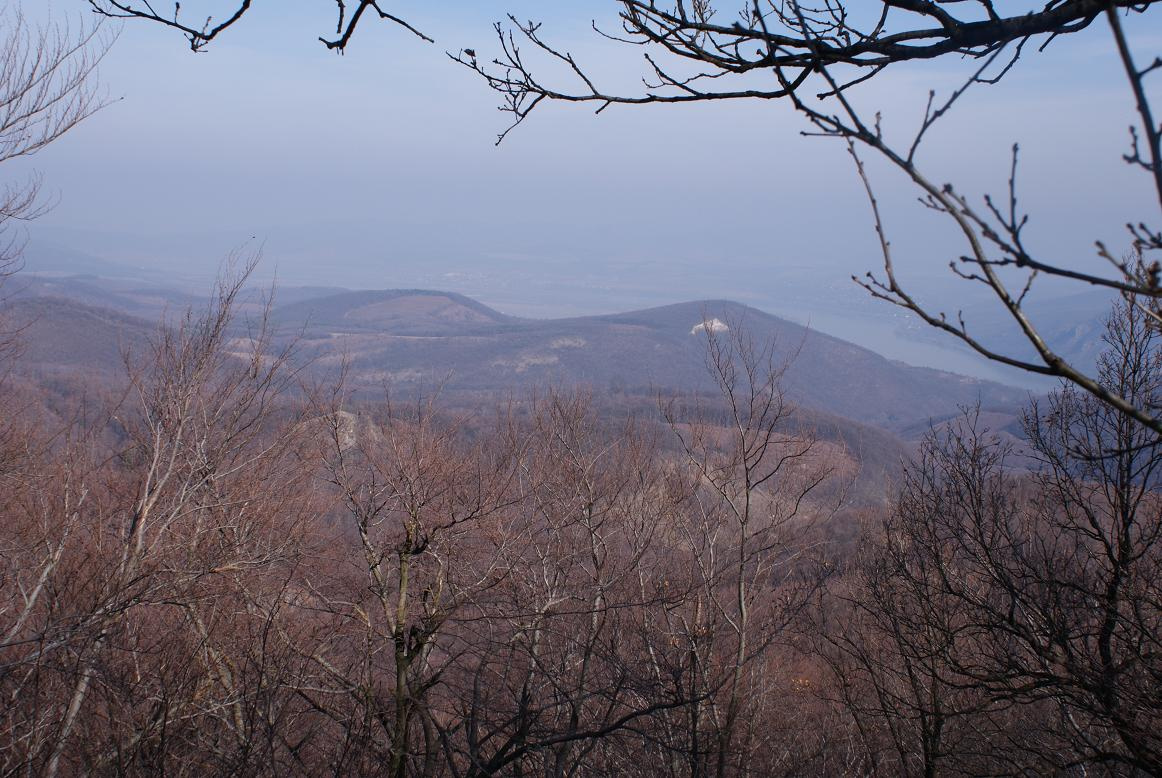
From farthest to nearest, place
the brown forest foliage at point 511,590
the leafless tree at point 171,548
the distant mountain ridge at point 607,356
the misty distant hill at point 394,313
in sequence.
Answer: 1. the misty distant hill at point 394,313
2. the distant mountain ridge at point 607,356
3. the leafless tree at point 171,548
4. the brown forest foliage at point 511,590

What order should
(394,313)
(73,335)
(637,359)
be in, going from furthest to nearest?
(394,313), (637,359), (73,335)

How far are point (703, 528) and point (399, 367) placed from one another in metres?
52.4

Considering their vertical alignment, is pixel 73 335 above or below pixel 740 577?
below

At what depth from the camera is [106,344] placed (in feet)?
156

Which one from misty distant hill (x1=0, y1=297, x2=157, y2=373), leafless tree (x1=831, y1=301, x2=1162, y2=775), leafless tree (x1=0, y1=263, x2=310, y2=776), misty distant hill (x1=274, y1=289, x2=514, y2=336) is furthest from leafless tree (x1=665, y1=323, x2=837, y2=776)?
misty distant hill (x1=274, y1=289, x2=514, y2=336)

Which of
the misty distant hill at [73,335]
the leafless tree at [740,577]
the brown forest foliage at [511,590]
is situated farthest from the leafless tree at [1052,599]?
the misty distant hill at [73,335]

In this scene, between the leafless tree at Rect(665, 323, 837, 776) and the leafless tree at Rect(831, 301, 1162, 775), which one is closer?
the leafless tree at Rect(831, 301, 1162, 775)

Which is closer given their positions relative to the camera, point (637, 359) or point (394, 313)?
point (637, 359)

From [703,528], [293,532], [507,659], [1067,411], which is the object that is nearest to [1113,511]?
[1067,411]

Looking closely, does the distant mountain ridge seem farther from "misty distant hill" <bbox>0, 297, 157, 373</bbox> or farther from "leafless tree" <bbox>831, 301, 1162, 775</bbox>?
"leafless tree" <bbox>831, 301, 1162, 775</bbox>

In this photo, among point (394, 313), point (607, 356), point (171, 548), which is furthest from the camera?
point (394, 313)

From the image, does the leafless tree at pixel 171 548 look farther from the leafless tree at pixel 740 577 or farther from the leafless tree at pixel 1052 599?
the leafless tree at pixel 1052 599

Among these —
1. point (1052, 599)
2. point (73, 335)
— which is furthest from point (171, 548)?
point (73, 335)

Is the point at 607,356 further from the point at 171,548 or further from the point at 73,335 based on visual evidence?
the point at 171,548
